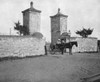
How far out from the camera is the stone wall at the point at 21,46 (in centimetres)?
1578

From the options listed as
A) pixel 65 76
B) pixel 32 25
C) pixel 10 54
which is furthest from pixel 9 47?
pixel 32 25

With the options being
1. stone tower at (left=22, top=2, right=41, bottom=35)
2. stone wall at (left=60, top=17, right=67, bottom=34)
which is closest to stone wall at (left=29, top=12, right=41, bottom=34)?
stone tower at (left=22, top=2, right=41, bottom=35)

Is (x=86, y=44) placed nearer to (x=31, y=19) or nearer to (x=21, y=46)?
(x=31, y=19)

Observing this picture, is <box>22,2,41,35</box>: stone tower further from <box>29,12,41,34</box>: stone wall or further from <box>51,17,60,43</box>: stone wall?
<box>51,17,60,43</box>: stone wall

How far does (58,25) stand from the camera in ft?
96.7

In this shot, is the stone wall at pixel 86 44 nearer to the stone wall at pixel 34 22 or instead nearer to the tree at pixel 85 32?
the stone wall at pixel 34 22

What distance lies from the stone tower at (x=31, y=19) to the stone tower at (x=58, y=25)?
407cm

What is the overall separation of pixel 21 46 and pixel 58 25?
1403cm

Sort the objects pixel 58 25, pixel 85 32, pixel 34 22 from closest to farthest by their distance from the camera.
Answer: pixel 34 22 < pixel 58 25 < pixel 85 32

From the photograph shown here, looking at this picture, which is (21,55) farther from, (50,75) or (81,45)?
(81,45)

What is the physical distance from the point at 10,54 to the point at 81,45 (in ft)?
41.1

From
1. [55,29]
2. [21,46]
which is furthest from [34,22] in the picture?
[21,46]

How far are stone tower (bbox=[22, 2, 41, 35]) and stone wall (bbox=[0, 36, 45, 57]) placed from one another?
7.97 metres

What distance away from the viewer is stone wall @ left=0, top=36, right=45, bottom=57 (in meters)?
15.8
